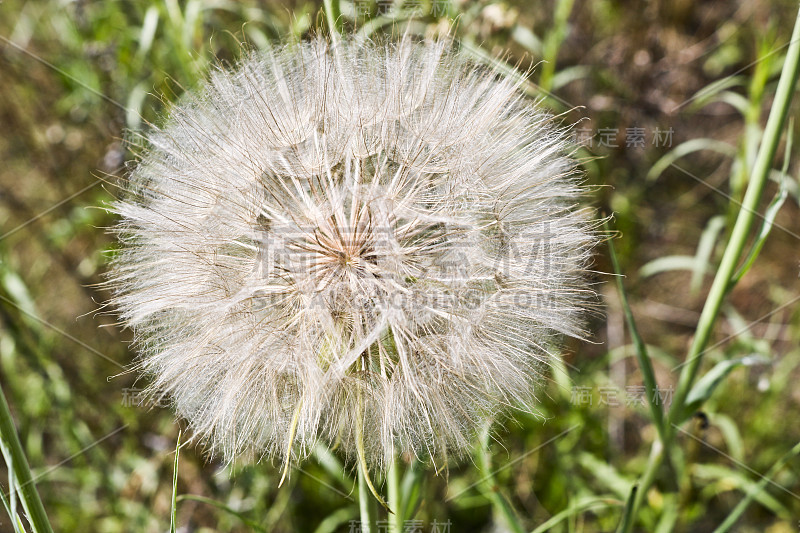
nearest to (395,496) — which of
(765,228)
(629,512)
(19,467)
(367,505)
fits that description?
(367,505)

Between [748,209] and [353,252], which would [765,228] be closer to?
[748,209]

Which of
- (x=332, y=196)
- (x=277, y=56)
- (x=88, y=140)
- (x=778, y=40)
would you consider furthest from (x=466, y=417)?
(x=778, y=40)

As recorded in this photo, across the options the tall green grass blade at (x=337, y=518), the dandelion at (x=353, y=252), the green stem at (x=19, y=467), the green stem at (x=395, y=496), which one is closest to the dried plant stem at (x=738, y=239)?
the dandelion at (x=353, y=252)

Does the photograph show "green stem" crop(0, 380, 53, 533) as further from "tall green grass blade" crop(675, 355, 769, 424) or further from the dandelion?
"tall green grass blade" crop(675, 355, 769, 424)

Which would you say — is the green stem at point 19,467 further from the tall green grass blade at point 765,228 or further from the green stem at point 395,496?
the tall green grass blade at point 765,228

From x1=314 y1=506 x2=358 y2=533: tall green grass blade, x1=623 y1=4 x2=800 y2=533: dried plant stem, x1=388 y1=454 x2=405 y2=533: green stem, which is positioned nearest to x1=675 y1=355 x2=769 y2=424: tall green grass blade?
x1=623 y1=4 x2=800 y2=533: dried plant stem
